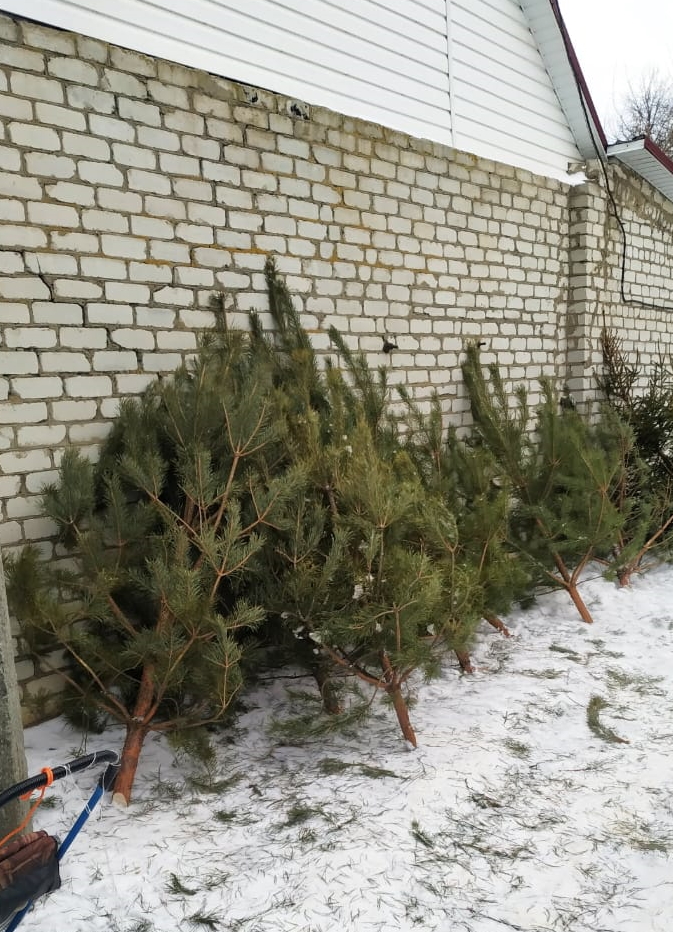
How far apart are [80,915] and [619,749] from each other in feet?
7.28

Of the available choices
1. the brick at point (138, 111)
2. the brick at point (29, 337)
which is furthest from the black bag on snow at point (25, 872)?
the brick at point (138, 111)

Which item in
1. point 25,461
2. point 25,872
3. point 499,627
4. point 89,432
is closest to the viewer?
point 25,872

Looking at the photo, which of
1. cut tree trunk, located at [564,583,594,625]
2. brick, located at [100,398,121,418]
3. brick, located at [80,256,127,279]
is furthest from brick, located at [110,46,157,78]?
cut tree trunk, located at [564,583,594,625]

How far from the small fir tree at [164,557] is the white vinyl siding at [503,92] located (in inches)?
155

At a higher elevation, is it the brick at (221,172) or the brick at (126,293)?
the brick at (221,172)

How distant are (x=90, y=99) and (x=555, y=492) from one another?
3.60 meters

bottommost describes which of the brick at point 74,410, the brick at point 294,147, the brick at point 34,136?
the brick at point 74,410

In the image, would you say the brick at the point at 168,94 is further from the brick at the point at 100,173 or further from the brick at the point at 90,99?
the brick at the point at 100,173

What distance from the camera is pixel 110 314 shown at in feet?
11.8

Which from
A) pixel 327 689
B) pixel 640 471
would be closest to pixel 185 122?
pixel 327 689

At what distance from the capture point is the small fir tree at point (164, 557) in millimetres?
2711

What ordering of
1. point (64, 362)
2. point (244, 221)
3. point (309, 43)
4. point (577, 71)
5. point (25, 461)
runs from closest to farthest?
point (25, 461) < point (64, 362) < point (244, 221) < point (309, 43) < point (577, 71)

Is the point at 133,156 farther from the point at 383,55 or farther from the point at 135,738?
the point at 135,738

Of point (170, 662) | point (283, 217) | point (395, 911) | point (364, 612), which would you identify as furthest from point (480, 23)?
point (395, 911)
